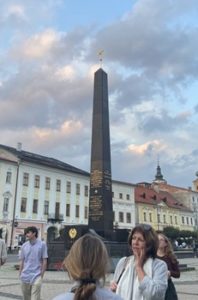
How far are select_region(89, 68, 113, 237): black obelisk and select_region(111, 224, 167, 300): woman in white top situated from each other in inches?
572

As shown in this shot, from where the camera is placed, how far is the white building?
4266 centimetres

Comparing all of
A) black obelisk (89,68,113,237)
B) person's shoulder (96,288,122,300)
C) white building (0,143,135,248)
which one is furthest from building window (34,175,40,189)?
person's shoulder (96,288,122,300)


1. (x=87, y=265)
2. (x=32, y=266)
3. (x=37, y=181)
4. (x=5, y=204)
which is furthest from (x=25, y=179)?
(x=87, y=265)

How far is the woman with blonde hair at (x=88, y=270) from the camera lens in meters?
1.98

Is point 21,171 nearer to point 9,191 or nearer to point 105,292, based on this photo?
point 9,191

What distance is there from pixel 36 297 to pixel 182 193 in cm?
7902

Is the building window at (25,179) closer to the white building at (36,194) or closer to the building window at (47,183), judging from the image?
the white building at (36,194)

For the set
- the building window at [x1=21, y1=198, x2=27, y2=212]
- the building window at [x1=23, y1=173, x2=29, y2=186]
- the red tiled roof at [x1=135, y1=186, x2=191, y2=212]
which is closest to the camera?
the building window at [x1=21, y1=198, x2=27, y2=212]

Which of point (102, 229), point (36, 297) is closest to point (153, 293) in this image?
point (36, 297)

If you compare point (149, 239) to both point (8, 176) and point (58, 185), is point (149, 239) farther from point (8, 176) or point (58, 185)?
point (58, 185)

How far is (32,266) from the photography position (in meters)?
5.58

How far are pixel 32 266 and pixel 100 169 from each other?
1242 centimetres

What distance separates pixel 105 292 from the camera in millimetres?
2018

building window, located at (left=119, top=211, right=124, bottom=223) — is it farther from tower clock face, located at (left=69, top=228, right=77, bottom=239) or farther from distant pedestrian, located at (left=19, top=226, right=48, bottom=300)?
distant pedestrian, located at (left=19, top=226, right=48, bottom=300)
